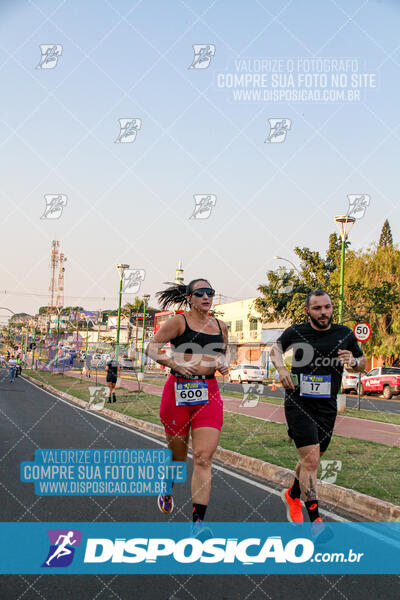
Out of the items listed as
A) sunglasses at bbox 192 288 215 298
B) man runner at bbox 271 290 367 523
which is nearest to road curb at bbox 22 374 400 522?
man runner at bbox 271 290 367 523

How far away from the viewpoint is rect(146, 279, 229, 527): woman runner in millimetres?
4590

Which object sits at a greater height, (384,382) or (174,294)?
(174,294)

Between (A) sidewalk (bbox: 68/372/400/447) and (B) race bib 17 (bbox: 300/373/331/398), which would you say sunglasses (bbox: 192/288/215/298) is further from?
(A) sidewalk (bbox: 68/372/400/447)

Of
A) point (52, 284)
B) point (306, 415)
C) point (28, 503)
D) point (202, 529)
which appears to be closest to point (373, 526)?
point (306, 415)

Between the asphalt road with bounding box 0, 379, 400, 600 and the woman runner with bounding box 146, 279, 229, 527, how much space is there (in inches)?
28.0

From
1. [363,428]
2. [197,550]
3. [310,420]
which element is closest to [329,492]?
[310,420]

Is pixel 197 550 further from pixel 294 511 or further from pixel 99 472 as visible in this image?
pixel 99 472

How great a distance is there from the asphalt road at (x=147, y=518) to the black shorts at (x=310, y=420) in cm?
97

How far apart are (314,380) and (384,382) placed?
2774 cm

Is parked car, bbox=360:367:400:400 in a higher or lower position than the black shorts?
lower

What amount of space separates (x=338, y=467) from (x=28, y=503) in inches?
159

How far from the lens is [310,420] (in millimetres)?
4891

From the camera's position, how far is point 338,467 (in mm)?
7844

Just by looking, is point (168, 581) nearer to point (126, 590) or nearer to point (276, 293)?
point (126, 590)
